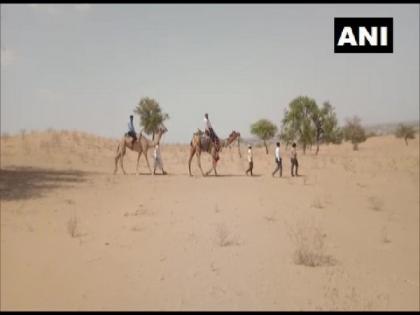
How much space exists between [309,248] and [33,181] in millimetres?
11354

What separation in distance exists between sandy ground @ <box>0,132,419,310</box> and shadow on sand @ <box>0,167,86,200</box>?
41mm

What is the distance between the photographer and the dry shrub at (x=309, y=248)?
938 cm

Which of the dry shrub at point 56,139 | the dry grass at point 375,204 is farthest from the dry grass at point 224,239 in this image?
the dry shrub at point 56,139

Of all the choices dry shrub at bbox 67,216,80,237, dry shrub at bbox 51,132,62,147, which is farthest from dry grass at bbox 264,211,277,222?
dry shrub at bbox 51,132,62,147

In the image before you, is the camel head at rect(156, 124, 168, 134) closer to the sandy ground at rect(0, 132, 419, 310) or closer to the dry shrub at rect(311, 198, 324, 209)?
the sandy ground at rect(0, 132, 419, 310)

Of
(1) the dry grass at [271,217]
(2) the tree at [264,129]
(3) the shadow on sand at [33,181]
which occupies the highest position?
(2) the tree at [264,129]

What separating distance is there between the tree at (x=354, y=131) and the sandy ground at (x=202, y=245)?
133 ft

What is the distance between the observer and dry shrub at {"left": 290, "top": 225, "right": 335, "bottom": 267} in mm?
9375

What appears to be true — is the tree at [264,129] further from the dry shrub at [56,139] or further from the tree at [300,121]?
the dry shrub at [56,139]

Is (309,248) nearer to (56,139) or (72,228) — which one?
(72,228)

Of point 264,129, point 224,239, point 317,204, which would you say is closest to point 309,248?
point 224,239

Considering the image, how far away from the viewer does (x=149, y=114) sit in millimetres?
24609

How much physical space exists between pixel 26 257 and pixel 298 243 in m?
5.92

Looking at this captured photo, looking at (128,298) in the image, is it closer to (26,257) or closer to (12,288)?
(12,288)
